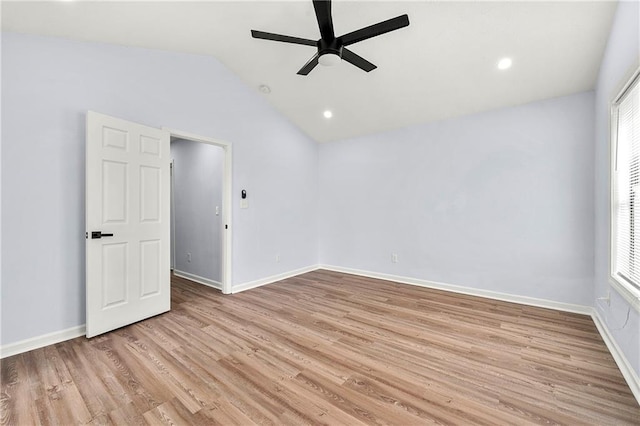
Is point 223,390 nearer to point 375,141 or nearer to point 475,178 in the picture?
point 475,178

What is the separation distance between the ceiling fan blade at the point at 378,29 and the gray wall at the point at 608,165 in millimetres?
1485

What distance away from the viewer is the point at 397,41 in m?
→ 2.87

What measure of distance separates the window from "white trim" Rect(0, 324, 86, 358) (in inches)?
176

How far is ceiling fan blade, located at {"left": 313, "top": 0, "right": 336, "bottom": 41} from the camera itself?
1.82 m

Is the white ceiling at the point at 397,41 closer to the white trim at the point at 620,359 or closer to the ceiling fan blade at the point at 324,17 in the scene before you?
the ceiling fan blade at the point at 324,17

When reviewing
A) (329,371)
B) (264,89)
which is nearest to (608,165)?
(329,371)

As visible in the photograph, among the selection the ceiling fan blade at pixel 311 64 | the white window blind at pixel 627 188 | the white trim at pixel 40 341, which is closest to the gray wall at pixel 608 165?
the white window blind at pixel 627 188

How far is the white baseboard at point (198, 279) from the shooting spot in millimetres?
4145

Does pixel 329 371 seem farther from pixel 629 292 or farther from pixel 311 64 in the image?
pixel 311 64

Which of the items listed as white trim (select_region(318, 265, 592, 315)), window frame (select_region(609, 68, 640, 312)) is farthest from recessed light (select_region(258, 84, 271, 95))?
window frame (select_region(609, 68, 640, 312))

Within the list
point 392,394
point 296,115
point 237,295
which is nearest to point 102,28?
point 296,115

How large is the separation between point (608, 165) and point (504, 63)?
54.9 inches

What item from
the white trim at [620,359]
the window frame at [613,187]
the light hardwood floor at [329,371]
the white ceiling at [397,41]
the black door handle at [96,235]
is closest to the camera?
the light hardwood floor at [329,371]

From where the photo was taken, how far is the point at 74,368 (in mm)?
2047
